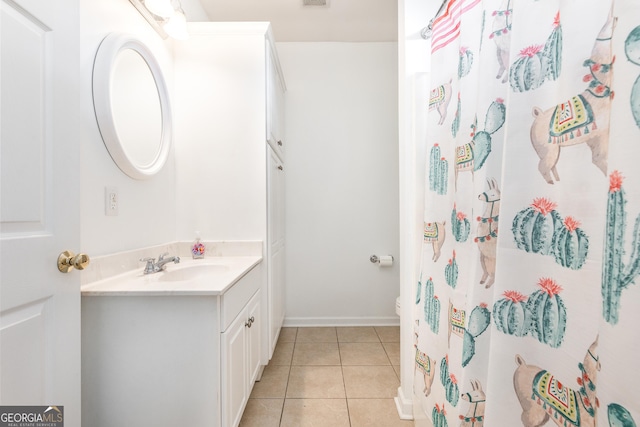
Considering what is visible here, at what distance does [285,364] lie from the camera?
1898 millimetres

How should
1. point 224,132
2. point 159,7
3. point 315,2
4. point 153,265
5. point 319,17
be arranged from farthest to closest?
1. point 319,17
2. point 315,2
3. point 224,132
4. point 159,7
5. point 153,265

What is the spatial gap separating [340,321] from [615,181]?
2395mm

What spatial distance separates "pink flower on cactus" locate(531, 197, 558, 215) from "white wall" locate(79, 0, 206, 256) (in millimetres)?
1475

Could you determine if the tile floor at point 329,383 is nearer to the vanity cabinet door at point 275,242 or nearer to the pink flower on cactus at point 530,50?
the vanity cabinet door at point 275,242

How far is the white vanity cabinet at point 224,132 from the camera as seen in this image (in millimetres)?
1778

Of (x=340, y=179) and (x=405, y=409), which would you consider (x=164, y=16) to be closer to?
(x=340, y=179)

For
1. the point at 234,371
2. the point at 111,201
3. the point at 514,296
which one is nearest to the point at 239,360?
the point at 234,371

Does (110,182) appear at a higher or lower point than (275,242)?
higher

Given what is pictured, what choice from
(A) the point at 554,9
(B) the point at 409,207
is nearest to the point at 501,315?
(A) the point at 554,9

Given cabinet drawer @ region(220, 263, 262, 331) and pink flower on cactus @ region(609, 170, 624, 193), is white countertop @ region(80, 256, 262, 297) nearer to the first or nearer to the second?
cabinet drawer @ region(220, 263, 262, 331)

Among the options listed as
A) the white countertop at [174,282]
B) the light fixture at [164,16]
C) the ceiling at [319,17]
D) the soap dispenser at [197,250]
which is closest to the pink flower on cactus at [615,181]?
the white countertop at [174,282]

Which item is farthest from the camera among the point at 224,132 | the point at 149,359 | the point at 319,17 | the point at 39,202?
the point at 319,17

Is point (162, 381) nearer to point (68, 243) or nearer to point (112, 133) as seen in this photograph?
point (68, 243)

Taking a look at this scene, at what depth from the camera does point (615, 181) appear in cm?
43
